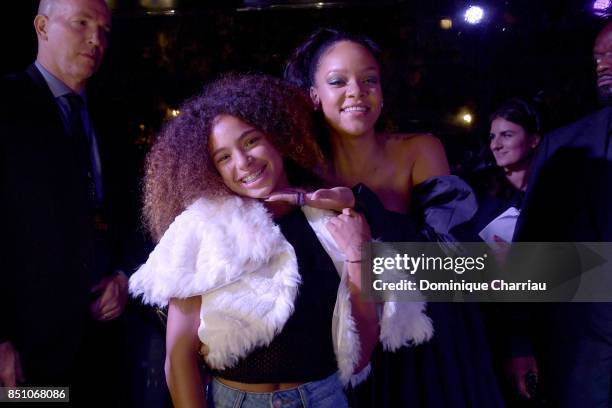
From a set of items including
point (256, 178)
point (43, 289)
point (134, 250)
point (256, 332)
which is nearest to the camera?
point (256, 332)

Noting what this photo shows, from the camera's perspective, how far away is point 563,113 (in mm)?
1771

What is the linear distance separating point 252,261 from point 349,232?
0.95 feet

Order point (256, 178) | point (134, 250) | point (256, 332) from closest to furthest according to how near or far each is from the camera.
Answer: point (256, 332)
point (256, 178)
point (134, 250)

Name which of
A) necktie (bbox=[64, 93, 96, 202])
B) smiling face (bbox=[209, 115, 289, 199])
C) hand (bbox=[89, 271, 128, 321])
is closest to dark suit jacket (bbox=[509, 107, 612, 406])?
smiling face (bbox=[209, 115, 289, 199])

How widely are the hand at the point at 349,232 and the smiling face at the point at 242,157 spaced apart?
0.20m

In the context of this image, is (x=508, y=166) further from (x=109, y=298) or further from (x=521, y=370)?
(x=109, y=298)

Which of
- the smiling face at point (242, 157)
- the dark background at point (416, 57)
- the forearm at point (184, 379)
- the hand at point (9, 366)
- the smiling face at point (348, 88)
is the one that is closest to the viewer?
the forearm at point (184, 379)

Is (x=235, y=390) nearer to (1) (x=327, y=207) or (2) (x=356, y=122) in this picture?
(1) (x=327, y=207)

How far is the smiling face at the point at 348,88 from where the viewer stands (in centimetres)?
162

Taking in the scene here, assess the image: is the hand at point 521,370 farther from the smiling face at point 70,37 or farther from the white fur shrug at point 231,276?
the smiling face at point 70,37

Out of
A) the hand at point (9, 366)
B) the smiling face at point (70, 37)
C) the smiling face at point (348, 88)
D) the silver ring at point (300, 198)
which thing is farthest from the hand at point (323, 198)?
the hand at point (9, 366)

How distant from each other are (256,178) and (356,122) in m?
0.42

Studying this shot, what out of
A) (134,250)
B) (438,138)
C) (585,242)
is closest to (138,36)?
(134,250)

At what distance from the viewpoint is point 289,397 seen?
1299 millimetres
